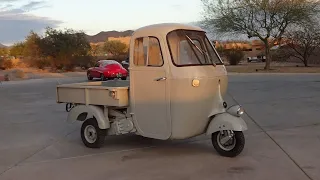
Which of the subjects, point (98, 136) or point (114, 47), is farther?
point (114, 47)

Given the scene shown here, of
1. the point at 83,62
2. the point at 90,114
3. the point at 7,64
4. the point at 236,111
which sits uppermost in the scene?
the point at 236,111

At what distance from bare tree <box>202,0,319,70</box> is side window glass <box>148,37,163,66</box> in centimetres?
2877

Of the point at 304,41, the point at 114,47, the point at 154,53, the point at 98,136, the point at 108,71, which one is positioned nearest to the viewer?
the point at 154,53

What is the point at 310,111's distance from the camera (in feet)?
39.1

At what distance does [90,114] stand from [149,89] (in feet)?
5.34

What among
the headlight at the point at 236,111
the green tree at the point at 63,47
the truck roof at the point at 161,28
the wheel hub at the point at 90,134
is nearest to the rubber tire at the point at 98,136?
the wheel hub at the point at 90,134

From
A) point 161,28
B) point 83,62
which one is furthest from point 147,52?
point 83,62

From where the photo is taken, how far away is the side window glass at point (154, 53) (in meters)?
7.26

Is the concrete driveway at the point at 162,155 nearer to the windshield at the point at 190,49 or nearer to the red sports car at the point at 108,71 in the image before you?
the windshield at the point at 190,49

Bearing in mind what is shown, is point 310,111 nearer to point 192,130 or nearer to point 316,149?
point 316,149

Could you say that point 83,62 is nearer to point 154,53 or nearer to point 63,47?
point 63,47

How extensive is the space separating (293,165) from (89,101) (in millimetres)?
3938

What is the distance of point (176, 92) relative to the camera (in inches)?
276

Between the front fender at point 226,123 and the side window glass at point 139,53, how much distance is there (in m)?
1.54
